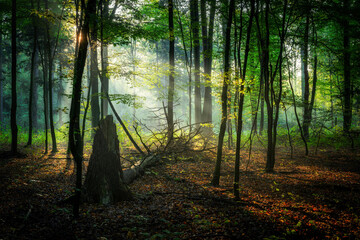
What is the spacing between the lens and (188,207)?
15.5 feet

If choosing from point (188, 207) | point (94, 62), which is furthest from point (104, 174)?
point (94, 62)

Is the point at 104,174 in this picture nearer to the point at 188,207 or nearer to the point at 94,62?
the point at 188,207

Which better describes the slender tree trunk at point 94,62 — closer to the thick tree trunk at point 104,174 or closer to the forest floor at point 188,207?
the thick tree trunk at point 104,174

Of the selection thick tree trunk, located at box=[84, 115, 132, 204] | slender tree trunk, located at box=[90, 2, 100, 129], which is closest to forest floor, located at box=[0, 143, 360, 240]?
thick tree trunk, located at box=[84, 115, 132, 204]

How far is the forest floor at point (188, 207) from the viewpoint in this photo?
348 centimetres

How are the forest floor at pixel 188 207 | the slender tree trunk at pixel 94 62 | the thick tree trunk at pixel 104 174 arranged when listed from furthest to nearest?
the slender tree trunk at pixel 94 62, the thick tree trunk at pixel 104 174, the forest floor at pixel 188 207

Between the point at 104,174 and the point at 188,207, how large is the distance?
6.63 feet

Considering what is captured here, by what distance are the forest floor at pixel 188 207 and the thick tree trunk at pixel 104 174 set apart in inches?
→ 9.6

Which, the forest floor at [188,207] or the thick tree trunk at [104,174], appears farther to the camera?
the thick tree trunk at [104,174]

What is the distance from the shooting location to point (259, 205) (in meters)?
4.87

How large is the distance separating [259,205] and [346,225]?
1.58 m

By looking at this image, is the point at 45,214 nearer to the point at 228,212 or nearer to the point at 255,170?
the point at 228,212

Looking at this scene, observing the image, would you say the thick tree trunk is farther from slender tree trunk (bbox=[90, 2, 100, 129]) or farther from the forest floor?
slender tree trunk (bbox=[90, 2, 100, 129])

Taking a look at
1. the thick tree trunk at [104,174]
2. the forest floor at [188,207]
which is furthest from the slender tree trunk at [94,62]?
the forest floor at [188,207]
